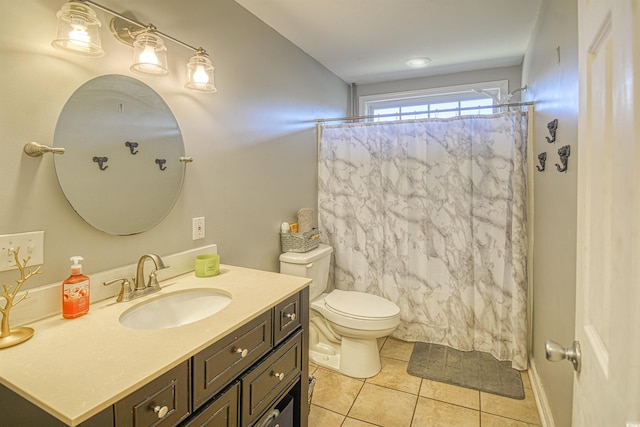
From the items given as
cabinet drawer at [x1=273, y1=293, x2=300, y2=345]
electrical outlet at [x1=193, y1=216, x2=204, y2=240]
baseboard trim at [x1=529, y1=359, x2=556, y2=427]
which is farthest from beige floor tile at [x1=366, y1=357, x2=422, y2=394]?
electrical outlet at [x1=193, y1=216, x2=204, y2=240]

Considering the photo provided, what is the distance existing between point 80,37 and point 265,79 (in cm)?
118

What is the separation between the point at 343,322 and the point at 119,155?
1546mm

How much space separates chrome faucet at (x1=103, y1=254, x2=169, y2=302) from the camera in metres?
1.24

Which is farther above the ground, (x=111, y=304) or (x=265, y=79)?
(x=265, y=79)

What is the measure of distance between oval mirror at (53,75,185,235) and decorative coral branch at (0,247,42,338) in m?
0.23

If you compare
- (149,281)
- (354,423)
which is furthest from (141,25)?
(354,423)

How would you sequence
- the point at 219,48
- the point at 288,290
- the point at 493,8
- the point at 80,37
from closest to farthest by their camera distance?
the point at 80,37, the point at 288,290, the point at 219,48, the point at 493,8

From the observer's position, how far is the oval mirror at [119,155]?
1.16 meters

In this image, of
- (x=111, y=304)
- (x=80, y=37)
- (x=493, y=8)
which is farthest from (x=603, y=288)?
(x=493, y=8)

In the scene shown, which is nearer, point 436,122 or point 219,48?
point 219,48

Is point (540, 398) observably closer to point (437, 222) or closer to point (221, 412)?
point (437, 222)

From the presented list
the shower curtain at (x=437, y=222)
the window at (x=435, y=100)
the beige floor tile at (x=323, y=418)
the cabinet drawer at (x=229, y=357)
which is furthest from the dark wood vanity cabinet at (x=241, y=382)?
the window at (x=435, y=100)

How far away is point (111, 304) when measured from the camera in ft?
3.92

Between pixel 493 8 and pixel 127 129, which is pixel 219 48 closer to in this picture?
pixel 127 129
